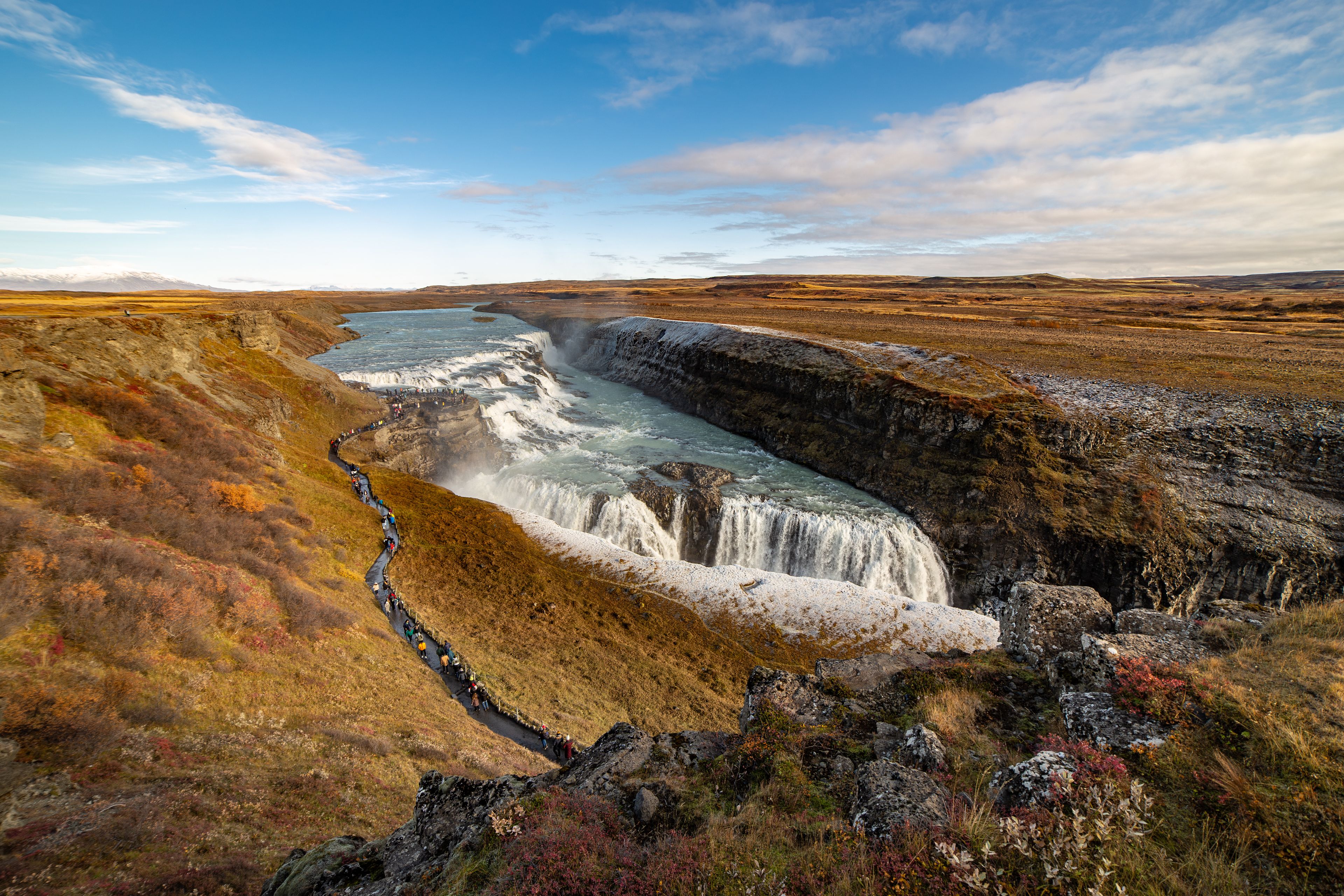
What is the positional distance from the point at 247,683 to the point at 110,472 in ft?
38.9

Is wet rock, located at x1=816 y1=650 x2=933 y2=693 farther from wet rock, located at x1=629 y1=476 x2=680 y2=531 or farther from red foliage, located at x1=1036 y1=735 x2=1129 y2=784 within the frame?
wet rock, located at x1=629 y1=476 x2=680 y2=531

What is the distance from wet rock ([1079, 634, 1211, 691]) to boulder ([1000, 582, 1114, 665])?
4.35 feet

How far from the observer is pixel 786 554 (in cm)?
3194

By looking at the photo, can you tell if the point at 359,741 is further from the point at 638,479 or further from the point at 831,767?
the point at 638,479

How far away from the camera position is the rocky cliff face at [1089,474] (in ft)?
88.8

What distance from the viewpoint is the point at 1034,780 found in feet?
18.8

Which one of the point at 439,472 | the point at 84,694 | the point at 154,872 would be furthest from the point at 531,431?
the point at 154,872

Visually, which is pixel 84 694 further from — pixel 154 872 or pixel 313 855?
pixel 313 855

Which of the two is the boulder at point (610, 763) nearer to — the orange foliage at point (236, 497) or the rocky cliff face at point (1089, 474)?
the orange foliage at point (236, 497)

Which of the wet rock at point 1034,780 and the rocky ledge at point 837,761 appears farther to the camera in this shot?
the rocky ledge at point 837,761

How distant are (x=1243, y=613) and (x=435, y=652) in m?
25.5

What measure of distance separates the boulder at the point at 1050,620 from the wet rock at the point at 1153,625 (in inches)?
13.8

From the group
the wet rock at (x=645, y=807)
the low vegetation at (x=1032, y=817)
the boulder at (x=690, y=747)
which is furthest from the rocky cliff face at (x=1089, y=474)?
the wet rock at (x=645, y=807)

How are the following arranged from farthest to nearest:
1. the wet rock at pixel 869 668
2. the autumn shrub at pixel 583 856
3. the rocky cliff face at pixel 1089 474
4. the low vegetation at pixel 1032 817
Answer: the rocky cliff face at pixel 1089 474
the wet rock at pixel 869 668
the autumn shrub at pixel 583 856
the low vegetation at pixel 1032 817
